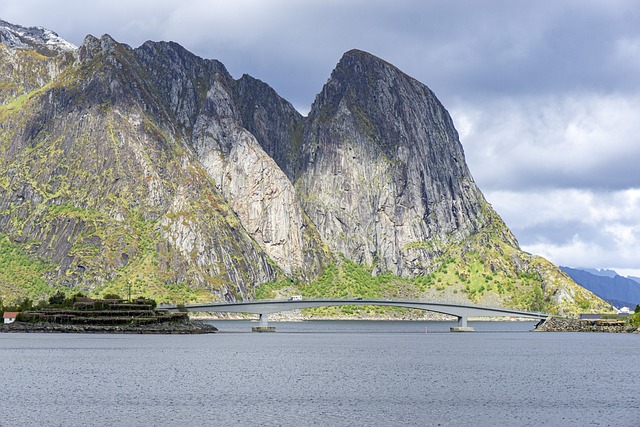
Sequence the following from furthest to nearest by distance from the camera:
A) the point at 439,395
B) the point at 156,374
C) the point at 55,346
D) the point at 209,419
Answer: the point at 55,346 → the point at 156,374 → the point at 439,395 → the point at 209,419

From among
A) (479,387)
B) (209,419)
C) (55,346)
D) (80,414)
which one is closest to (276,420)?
(209,419)

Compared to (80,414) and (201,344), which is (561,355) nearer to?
(201,344)

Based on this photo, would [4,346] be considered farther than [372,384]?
Yes

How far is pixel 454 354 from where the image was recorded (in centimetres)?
17162

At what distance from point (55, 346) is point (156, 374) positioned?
6687 centimetres

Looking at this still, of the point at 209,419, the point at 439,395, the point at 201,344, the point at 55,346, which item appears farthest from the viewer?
the point at 201,344

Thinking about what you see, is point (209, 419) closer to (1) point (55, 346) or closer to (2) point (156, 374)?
(2) point (156, 374)

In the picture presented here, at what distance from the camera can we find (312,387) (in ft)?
350

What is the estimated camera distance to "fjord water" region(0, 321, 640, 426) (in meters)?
81.2

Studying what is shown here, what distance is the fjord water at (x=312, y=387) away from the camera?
81250 mm

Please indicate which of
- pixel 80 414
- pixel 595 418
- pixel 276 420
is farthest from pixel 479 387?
pixel 80 414

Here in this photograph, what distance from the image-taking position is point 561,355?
6713 inches

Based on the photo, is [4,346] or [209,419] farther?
[4,346]

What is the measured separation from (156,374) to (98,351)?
1983 inches
